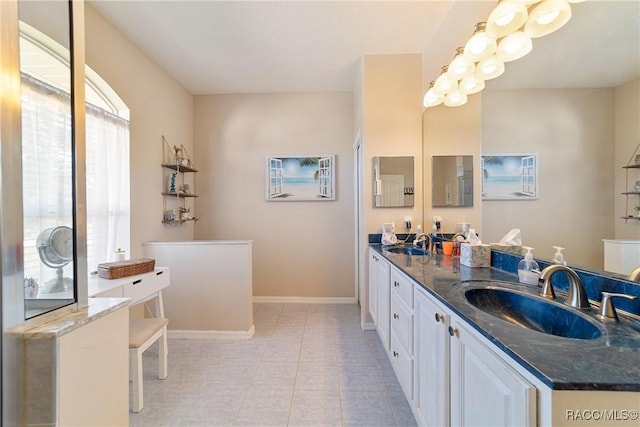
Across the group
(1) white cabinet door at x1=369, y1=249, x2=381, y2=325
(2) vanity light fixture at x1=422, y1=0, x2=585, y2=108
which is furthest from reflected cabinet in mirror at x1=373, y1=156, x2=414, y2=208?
(2) vanity light fixture at x1=422, y1=0, x2=585, y2=108

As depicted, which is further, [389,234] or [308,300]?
[308,300]

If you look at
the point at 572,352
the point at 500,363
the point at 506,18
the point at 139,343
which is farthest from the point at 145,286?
the point at 506,18

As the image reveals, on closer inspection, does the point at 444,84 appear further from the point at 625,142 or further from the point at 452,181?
the point at 625,142

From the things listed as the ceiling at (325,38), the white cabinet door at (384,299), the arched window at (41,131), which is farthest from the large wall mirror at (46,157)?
the white cabinet door at (384,299)

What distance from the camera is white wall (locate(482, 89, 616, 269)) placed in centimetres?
95

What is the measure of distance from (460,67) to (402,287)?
1.59 m

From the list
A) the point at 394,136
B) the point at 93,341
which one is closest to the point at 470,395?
the point at 93,341

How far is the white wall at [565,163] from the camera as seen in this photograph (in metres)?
0.95

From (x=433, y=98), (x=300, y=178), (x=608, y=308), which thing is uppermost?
(x=433, y=98)

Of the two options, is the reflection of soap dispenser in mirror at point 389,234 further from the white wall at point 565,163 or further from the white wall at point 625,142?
the white wall at point 625,142

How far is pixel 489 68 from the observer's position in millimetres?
1500

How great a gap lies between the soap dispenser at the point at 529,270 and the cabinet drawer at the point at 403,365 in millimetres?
711

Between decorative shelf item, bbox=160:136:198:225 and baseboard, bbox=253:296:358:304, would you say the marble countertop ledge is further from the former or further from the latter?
baseboard, bbox=253:296:358:304

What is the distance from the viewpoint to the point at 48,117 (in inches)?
35.9
